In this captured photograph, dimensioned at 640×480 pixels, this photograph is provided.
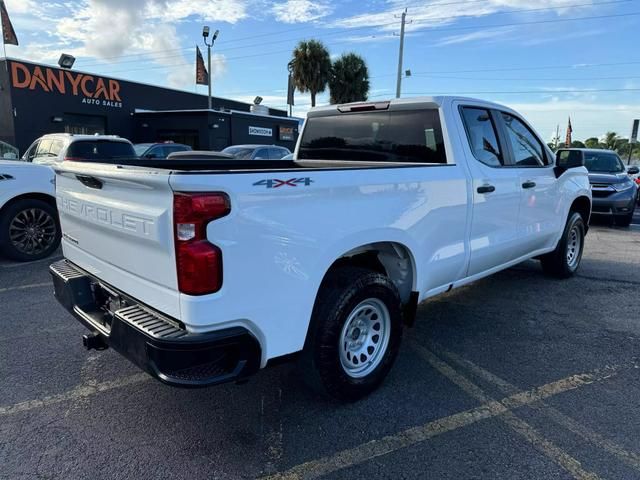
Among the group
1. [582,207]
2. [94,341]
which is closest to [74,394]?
[94,341]

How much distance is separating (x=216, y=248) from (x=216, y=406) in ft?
4.55

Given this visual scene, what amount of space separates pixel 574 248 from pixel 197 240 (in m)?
5.66

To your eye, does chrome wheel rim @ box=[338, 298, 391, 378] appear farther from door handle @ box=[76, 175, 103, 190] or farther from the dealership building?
the dealership building

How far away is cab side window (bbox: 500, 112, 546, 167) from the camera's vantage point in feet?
15.0

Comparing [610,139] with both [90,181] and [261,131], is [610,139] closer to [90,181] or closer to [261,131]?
[261,131]

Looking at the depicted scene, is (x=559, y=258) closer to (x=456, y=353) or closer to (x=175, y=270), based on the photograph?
(x=456, y=353)

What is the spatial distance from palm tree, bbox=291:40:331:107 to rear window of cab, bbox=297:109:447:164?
35377mm

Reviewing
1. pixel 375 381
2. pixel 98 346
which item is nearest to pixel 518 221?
pixel 375 381

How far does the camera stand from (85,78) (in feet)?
80.3

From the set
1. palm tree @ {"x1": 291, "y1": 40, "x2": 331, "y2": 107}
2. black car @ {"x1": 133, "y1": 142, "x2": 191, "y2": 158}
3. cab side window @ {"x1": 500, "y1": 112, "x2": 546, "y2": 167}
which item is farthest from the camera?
palm tree @ {"x1": 291, "y1": 40, "x2": 331, "y2": 107}

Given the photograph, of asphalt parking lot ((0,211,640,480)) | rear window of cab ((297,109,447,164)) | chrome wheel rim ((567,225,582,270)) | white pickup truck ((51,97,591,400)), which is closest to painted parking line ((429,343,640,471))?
asphalt parking lot ((0,211,640,480))

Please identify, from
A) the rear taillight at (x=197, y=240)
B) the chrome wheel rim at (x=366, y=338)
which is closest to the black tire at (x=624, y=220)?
the chrome wheel rim at (x=366, y=338)

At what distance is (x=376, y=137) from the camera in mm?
4266

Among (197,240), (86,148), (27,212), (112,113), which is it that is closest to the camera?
(197,240)
